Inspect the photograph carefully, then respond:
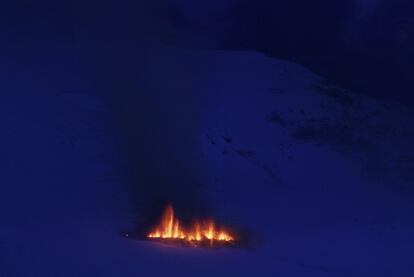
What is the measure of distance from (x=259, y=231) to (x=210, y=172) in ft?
10.4

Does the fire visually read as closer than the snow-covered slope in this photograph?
No

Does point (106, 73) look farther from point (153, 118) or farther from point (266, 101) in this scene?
point (266, 101)

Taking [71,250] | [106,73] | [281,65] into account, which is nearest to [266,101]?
[281,65]

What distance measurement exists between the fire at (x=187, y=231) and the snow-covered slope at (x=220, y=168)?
2.24ft

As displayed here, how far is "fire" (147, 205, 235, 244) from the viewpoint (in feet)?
35.6

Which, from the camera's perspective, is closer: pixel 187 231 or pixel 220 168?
pixel 187 231

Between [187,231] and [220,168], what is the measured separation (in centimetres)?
448

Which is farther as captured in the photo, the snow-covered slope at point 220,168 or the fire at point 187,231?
the fire at point 187,231

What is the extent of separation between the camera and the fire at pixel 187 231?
35.6ft

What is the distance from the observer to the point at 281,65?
22859mm

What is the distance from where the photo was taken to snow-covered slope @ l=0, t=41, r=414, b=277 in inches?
379

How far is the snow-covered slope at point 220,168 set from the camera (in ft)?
31.6

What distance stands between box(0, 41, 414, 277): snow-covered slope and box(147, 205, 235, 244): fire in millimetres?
682

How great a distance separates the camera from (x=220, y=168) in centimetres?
A: 1550
